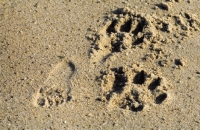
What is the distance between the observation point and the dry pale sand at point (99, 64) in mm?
3324

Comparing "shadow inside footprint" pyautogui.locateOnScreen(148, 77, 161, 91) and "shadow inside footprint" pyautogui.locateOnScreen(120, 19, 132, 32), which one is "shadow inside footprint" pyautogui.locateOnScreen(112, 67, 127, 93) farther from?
"shadow inside footprint" pyautogui.locateOnScreen(120, 19, 132, 32)

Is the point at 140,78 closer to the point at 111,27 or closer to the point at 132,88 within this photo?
the point at 132,88

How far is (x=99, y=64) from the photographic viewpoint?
147 inches

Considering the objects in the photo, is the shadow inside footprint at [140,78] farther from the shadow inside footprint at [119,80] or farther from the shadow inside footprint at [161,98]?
the shadow inside footprint at [161,98]

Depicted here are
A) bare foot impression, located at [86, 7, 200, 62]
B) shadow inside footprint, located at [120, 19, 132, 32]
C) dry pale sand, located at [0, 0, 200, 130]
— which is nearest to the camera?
dry pale sand, located at [0, 0, 200, 130]

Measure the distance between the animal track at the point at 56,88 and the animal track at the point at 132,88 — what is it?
355 millimetres

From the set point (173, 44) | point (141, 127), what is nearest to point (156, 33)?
point (173, 44)

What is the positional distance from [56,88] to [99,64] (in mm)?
487

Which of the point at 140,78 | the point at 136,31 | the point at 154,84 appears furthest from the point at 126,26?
the point at 154,84

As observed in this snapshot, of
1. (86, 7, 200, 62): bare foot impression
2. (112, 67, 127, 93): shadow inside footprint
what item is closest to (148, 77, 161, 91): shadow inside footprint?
(112, 67, 127, 93): shadow inside footprint

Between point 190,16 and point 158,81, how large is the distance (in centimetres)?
97

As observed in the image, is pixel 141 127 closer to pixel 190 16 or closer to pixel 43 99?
pixel 43 99

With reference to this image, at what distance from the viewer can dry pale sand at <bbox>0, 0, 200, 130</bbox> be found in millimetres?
3324

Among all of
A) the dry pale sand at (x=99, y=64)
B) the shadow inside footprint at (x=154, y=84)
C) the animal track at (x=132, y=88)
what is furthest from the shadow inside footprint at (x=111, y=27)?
the shadow inside footprint at (x=154, y=84)
